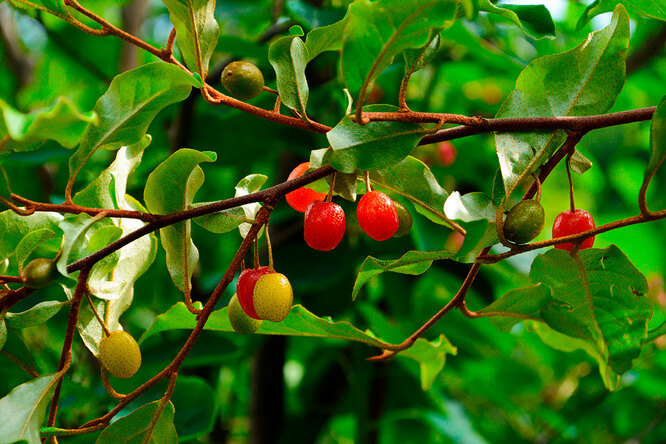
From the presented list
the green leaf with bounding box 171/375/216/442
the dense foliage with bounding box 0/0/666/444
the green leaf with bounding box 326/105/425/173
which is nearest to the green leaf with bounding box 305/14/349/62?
the dense foliage with bounding box 0/0/666/444

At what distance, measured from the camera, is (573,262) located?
2.22 feet

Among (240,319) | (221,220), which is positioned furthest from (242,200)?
(240,319)

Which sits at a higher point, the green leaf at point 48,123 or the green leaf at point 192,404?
the green leaf at point 48,123

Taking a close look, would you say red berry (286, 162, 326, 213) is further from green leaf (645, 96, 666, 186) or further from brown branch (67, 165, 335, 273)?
green leaf (645, 96, 666, 186)

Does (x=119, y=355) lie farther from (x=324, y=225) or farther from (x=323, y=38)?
(x=323, y=38)

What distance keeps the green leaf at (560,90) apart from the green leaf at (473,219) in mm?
29

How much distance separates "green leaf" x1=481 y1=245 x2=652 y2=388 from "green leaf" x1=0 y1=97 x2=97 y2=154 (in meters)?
0.47

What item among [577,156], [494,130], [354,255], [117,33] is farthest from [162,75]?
[354,255]

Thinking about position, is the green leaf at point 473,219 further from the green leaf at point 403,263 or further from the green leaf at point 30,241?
the green leaf at point 30,241

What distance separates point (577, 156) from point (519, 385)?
1907mm

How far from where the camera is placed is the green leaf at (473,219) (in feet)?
1.82

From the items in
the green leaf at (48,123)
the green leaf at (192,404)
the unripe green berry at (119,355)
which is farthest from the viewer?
the green leaf at (192,404)

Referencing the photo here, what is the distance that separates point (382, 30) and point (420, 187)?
200mm

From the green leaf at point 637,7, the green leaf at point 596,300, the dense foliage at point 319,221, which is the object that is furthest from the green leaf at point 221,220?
the green leaf at point 637,7
